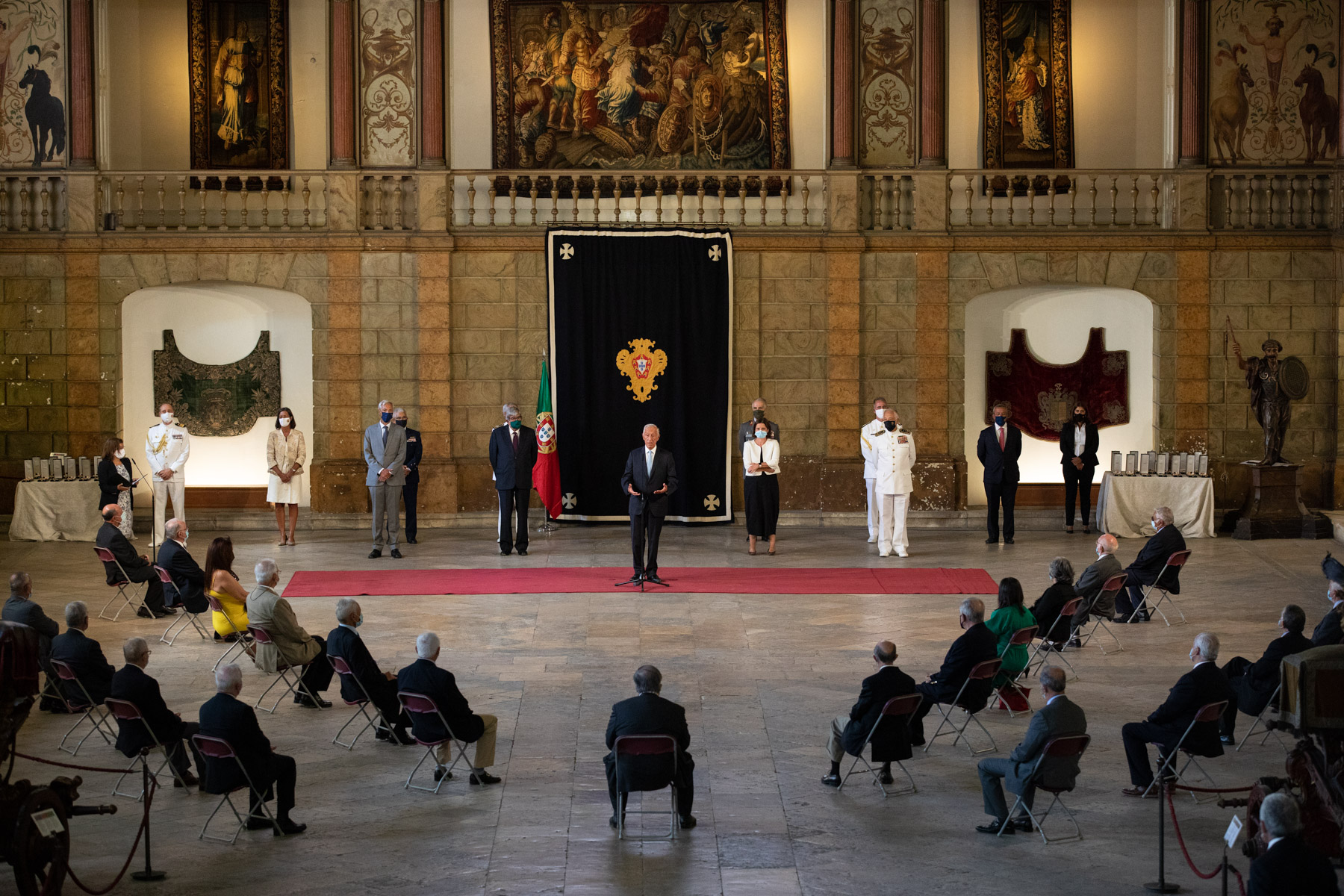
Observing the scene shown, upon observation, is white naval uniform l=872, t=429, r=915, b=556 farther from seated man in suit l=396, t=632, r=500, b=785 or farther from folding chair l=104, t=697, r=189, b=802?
folding chair l=104, t=697, r=189, b=802

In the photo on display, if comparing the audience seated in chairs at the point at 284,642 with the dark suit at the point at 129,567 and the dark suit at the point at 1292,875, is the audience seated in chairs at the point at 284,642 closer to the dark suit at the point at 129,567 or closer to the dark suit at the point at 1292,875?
the dark suit at the point at 129,567

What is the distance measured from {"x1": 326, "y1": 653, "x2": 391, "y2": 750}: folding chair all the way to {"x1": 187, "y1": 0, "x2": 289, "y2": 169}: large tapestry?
9.60m

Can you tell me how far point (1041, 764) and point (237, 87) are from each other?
13.2 m

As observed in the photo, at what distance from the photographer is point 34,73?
52.9 ft

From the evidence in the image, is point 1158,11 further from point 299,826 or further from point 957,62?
point 299,826

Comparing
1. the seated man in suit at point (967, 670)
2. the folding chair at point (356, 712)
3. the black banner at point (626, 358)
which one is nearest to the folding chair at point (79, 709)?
the folding chair at point (356, 712)

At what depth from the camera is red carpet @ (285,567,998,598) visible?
12.6 meters

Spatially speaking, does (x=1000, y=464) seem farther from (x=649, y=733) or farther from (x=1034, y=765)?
(x=649, y=733)

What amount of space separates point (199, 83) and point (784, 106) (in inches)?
262

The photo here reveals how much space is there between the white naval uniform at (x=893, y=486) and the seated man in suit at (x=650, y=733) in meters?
7.46

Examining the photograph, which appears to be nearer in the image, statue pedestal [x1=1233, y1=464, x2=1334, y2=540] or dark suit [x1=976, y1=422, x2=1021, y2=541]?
dark suit [x1=976, y1=422, x2=1021, y2=541]

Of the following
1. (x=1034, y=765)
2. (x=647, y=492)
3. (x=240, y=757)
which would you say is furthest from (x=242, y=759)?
(x=647, y=492)

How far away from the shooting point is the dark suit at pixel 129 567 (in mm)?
11359

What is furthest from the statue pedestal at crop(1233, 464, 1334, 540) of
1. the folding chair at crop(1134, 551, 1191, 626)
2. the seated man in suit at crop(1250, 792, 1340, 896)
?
the seated man in suit at crop(1250, 792, 1340, 896)
